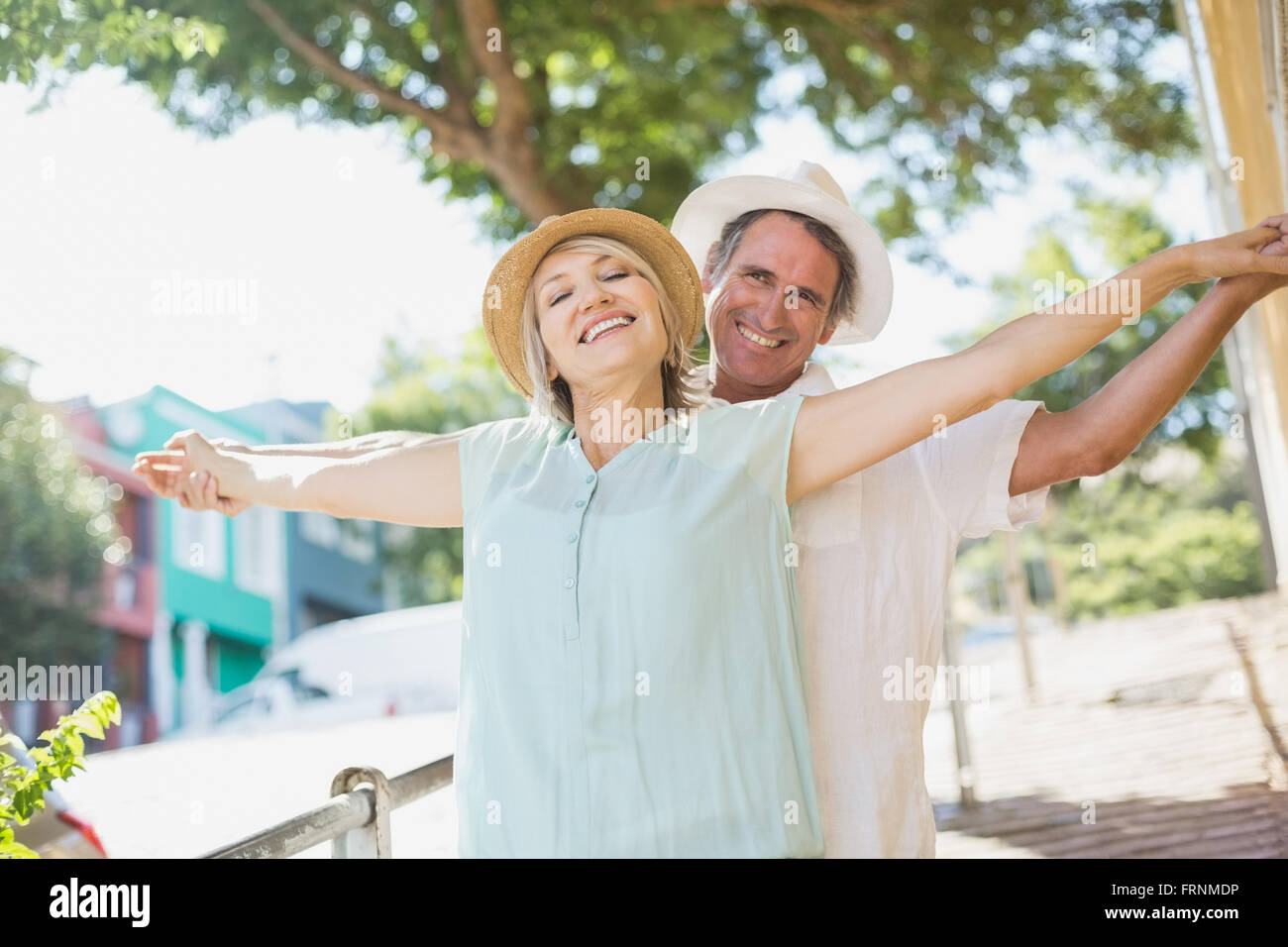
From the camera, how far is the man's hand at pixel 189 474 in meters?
2.51

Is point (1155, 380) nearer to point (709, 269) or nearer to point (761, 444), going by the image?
point (761, 444)

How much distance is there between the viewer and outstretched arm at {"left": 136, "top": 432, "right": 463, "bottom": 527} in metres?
2.26

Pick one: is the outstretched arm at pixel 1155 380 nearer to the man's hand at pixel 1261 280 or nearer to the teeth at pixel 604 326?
the man's hand at pixel 1261 280

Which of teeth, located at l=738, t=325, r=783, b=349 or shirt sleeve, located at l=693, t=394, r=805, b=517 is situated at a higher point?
teeth, located at l=738, t=325, r=783, b=349

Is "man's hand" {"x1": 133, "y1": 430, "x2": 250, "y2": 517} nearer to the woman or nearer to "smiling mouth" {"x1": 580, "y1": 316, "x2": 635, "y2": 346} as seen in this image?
the woman

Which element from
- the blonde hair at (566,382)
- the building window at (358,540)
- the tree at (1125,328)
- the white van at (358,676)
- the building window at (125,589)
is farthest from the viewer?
the building window at (358,540)

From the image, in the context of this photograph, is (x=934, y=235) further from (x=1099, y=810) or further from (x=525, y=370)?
(x=525, y=370)

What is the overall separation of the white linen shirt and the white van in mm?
11657

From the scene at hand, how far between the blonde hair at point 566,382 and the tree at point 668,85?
462 cm

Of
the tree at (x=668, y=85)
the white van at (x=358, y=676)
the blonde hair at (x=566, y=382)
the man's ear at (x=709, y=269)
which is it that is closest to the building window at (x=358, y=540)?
the white van at (x=358, y=676)

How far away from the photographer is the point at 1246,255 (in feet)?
6.68

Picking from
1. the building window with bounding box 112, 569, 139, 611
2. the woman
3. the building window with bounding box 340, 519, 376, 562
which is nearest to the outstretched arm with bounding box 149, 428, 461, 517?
the woman

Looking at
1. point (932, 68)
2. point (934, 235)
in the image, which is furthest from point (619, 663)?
point (934, 235)
